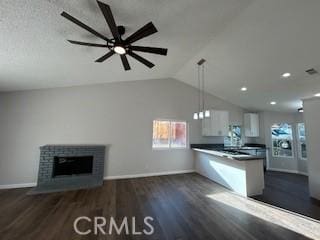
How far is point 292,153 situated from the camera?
19.3 feet

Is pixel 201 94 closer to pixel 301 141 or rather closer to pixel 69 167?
pixel 301 141

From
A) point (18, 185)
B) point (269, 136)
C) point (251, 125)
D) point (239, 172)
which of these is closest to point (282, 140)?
point (269, 136)

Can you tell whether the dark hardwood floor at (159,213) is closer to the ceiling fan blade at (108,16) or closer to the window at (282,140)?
the ceiling fan blade at (108,16)

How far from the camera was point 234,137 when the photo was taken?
21.0 feet

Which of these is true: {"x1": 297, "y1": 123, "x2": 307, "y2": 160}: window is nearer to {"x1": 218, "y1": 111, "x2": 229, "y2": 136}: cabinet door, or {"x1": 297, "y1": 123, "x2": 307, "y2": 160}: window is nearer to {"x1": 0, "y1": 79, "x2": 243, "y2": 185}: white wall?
{"x1": 218, "y1": 111, "x2": 229, "y2": 136}: cabinet door

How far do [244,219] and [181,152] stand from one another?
3.11 metres

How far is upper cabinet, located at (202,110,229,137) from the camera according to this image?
564 cm

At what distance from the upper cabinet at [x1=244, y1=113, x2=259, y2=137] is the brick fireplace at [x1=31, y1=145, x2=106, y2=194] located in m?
5.74

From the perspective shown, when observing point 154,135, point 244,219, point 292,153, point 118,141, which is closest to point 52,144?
point 118,141

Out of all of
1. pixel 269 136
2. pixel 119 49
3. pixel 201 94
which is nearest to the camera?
pixel 119 49

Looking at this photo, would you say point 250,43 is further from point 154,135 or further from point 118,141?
point 118,141

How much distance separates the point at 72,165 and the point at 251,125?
674 centimetres

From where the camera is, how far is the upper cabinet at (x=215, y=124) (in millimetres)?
5637

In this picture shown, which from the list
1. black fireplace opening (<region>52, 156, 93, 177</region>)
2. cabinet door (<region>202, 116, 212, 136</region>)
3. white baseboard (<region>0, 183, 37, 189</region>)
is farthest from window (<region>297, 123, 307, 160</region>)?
white baseboard (<region>0, 183, 37, 189</region>)
